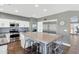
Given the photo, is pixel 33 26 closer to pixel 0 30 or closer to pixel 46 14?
pixel 46 14

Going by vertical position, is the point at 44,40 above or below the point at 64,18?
below

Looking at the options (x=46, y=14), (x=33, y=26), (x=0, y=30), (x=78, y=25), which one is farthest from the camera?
(x=78, y=25)

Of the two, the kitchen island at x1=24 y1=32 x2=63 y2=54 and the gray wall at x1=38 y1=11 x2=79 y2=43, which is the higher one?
the gray wall at x1=38 y1=11 x2=79 y2=43

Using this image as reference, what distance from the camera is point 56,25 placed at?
5.20 metres

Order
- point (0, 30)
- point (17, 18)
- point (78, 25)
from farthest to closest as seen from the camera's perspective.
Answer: point (78, 25) < point (17, 18) < point (0, 30)

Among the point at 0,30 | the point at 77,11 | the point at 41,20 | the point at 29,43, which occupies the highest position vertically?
the point at 77,11

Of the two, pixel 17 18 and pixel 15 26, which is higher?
pixel 17 18

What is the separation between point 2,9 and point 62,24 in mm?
3658

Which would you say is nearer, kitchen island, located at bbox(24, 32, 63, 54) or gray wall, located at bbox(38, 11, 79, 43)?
kitchen island, located at bbox(24, 32, 63, 54)

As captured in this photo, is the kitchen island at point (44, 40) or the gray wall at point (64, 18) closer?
the kitchen island at point (44, 40)

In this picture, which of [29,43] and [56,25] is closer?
[29,43]

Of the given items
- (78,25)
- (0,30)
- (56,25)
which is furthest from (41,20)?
(78,25)

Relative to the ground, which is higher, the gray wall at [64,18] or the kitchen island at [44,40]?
the gray wall at [64,18]

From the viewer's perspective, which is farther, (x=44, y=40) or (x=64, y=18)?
(x=64, y=18)
